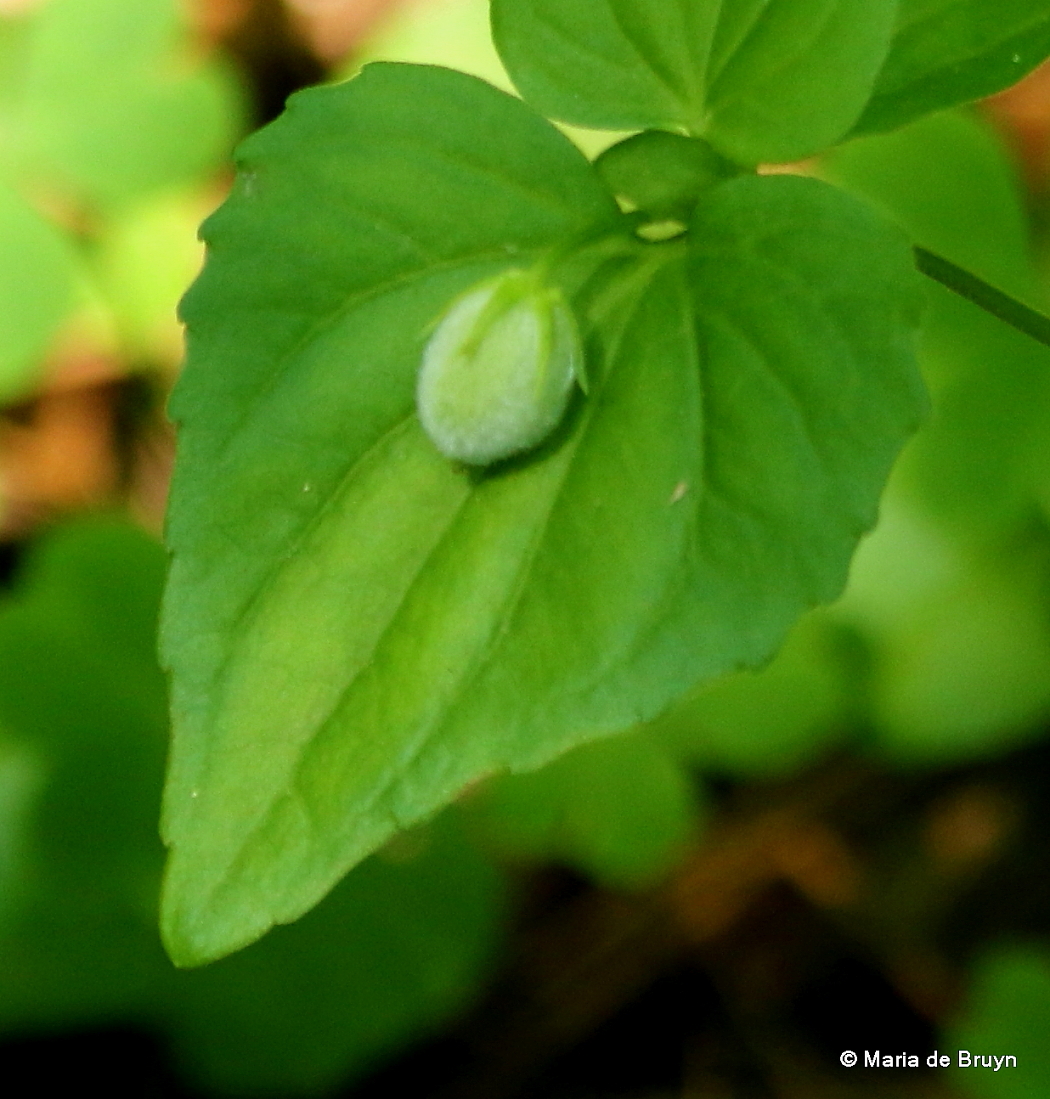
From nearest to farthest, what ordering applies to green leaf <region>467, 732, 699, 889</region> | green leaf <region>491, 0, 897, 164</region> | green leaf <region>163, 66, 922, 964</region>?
green leaf <region>163, 66, 922, 964</region>, green leaf <region>491, 0, 897, 164</region>, green leaf <region>467, 732, 699, 889</region>

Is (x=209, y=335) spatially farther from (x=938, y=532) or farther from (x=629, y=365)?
(x=938, y=532)

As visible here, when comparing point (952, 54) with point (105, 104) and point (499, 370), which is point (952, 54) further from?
point (105, 104)

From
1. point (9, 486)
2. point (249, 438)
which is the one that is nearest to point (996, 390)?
point (249, 438)

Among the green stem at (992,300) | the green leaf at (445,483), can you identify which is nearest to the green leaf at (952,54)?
the green stem at (992,300)

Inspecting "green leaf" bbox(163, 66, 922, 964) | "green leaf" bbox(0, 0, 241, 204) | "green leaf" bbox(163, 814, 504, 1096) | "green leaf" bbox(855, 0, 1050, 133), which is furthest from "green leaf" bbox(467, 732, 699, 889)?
"green leaf" bbox(0, 0, 241, 204)

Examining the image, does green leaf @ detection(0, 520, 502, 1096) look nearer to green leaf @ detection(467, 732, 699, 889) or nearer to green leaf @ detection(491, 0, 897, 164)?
green leaf @ detection(467, 732, 699, 889)

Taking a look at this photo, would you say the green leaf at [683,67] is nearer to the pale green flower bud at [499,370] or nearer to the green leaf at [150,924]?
the pale green flower bud at [499,370]
